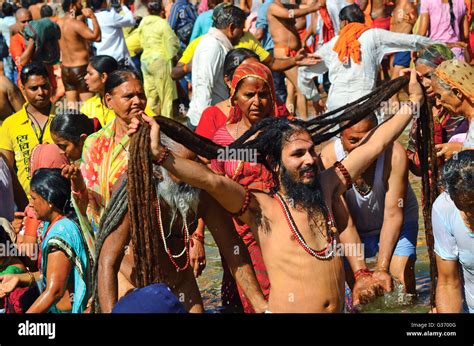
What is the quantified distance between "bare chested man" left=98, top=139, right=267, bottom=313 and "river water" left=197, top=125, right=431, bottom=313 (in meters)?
0.93

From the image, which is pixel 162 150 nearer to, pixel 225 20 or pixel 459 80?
pixel 459 80

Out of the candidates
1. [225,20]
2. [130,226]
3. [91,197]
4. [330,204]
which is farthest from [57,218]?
[225,20]

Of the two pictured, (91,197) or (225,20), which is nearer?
(91,197)

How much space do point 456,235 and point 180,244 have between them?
59.3 inches

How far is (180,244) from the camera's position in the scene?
621cm

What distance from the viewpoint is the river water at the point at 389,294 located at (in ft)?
22.6

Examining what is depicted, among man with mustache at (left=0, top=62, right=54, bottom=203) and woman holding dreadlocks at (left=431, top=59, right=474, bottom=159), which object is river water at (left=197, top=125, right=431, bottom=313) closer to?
woman holding dreadlocks at (left=431, top=59, right=474, bottom=159)

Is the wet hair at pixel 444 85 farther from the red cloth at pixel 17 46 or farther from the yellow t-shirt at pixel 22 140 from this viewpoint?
the red cloth at pixel 17 46

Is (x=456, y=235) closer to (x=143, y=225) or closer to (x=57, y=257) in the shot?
(x=143, y=225)

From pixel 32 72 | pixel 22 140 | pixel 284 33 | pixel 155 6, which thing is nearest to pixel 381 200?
pixel 22 140

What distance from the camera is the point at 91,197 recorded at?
6566 millimetres

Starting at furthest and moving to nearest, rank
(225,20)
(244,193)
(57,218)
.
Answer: (225,20), (57,218), (244,193)

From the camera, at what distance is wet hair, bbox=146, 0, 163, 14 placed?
14.1 metres
